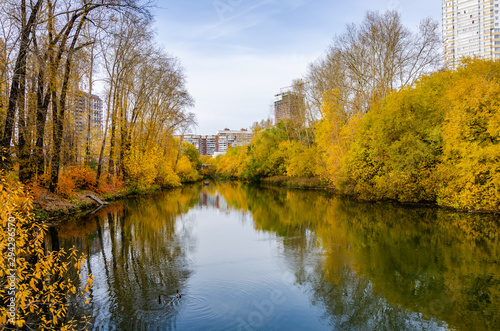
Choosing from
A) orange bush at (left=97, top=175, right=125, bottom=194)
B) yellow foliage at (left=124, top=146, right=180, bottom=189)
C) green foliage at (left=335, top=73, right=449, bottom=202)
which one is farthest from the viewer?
yellow foliage at (left=124, top=146, right=180, bottom=189)

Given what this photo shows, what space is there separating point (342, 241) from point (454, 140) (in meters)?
9.80

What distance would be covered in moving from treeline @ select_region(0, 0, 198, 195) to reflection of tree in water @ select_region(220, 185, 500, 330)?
6687mm

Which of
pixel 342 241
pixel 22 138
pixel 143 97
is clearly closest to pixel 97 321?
pixel 342 241

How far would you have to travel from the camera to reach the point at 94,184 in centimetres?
2362

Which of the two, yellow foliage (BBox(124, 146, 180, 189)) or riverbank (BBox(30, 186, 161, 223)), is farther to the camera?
yellow foliage (BBox(124, 146, 180, 189))

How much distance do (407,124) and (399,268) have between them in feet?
45.3

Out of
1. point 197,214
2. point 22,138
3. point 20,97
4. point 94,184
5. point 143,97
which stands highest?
point 143,97

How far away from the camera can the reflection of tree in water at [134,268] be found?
6266 millimetres

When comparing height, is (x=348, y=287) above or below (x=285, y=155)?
below

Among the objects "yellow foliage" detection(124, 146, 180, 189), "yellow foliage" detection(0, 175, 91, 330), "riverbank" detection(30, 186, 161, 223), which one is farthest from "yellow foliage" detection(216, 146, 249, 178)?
"yellow foliage" detection(0, 175, 91, 330)

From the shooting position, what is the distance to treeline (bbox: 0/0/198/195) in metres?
11.4

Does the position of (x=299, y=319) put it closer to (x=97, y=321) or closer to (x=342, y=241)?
(x=97, y=321)

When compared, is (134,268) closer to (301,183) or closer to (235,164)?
(301,183)

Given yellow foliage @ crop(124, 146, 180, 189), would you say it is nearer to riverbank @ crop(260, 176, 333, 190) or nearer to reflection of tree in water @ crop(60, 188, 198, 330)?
reflection of tree in water @ crop(60, 188, 198, 330)
